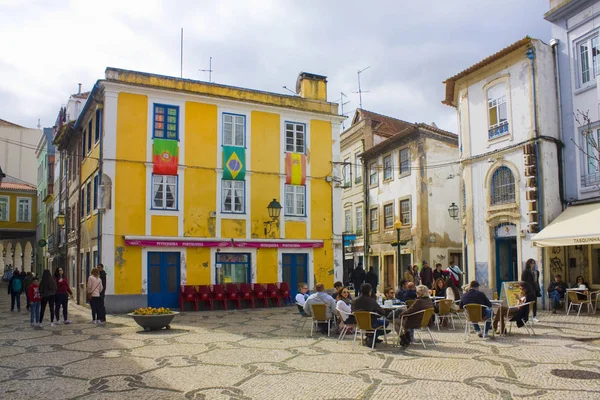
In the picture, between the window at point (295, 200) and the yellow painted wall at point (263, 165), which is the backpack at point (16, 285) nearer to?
the yellow painted wall at point (263, 165)

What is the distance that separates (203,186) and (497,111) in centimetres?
1068

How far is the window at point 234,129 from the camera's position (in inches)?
811

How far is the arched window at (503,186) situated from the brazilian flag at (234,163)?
356 inches

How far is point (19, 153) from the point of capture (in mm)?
50562

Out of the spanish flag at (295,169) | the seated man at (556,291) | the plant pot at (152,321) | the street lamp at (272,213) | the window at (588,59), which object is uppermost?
the window at (588,59)

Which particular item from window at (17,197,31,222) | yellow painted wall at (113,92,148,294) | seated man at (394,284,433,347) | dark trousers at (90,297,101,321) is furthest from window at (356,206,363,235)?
window at (17,197,31,222)

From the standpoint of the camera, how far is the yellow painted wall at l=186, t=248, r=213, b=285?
19.3 metres

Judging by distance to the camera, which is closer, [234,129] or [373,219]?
[234,129]

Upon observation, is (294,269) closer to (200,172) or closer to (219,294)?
(219,294)

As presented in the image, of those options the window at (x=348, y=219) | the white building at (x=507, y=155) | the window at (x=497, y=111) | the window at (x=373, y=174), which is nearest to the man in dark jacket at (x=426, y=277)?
the white building at (x=507, y=155)

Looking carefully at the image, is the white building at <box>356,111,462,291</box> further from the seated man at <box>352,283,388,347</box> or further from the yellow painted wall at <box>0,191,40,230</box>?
the yellow painted wall at <box>0,191,40,230</box>

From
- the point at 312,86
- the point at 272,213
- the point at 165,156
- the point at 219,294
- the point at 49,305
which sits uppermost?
the point at 312,86

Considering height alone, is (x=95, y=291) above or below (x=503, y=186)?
below

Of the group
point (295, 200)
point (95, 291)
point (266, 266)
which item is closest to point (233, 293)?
point (266, 266)
